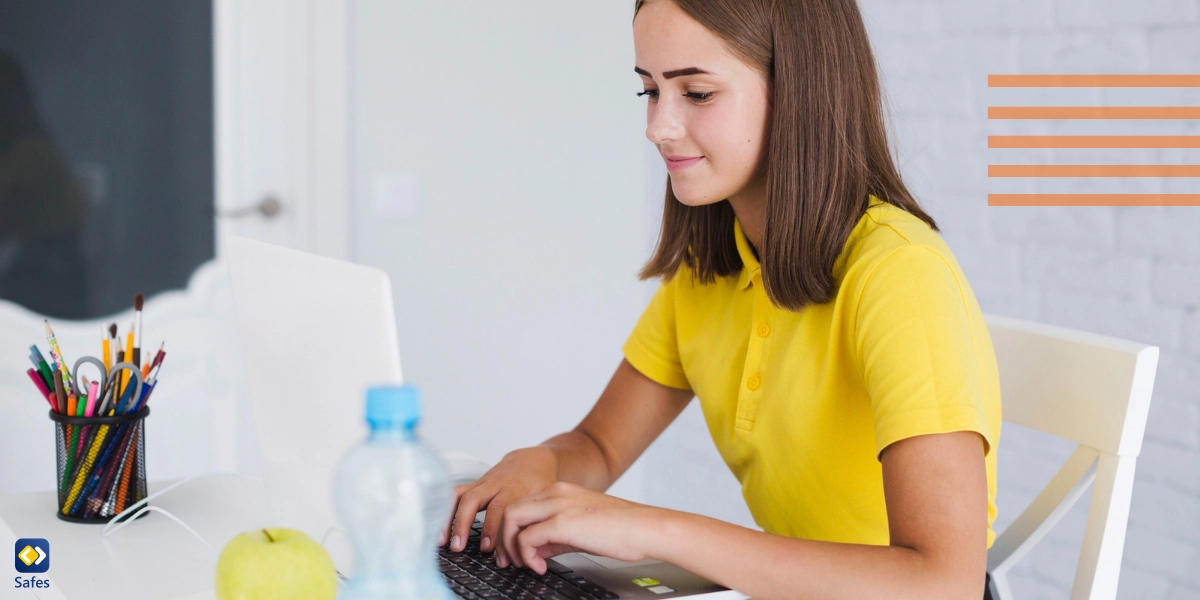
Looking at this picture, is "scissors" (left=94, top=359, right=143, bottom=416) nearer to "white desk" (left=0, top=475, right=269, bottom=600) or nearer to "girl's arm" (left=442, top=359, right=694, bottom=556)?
"white desk" (left=0, top=475, right=269, bottom=600)

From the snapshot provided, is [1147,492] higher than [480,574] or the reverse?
the reverse

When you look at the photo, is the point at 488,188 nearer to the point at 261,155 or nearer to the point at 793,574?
the point at 261,155

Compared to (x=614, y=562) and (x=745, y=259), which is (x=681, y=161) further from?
(x=614, y=562)

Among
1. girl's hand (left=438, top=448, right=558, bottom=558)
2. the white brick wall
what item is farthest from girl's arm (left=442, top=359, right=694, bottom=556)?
the white brick wall

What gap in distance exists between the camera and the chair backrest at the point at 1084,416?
38.5 inches

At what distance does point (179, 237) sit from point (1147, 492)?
1.71 meters

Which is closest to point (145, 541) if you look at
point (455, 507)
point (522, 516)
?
point (455, 507)

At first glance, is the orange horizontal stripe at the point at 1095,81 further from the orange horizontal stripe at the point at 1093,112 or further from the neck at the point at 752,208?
the neck at the point at 752,208

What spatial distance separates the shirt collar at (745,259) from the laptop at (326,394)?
369mm

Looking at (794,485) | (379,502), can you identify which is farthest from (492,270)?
(379,502)

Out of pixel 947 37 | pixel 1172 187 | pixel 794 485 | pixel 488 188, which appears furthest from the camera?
pixel 488 188

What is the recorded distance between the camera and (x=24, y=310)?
6.47ft

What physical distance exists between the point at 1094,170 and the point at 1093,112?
86 mm

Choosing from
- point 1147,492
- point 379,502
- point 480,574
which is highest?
point 379,502
